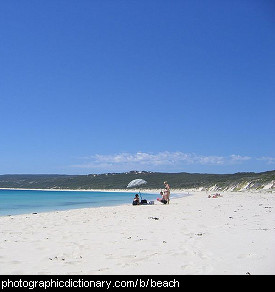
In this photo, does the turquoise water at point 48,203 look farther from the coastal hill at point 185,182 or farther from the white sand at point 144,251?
the coastal hill at point 185,182

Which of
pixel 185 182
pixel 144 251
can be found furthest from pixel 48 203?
pixel 185 182

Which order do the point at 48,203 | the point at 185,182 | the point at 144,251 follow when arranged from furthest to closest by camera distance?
the point at 185,182 → the point at 48,203 → the point at 144,251

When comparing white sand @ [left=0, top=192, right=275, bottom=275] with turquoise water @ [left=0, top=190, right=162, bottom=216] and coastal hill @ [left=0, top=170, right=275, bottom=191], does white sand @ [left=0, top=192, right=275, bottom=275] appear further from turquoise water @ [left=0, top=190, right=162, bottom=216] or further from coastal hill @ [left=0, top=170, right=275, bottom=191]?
coastal hill @ [left=0, top=170, right=275, bottom=191]

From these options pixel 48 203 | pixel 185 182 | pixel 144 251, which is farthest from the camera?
pixel 185 182

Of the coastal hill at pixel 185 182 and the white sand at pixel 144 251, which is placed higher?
the white sand at pixel 144 251

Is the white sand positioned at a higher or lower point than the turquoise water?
higher

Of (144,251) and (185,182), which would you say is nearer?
(144,251)

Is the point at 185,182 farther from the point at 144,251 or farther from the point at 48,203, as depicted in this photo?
the point at 144,251

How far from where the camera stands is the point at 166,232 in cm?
985

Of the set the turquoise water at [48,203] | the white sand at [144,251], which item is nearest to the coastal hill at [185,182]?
the turquoise water at [48,203]

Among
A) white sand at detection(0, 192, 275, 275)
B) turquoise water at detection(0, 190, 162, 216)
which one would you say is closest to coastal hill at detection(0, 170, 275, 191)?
turquoise water at detection(0, 190, 162, 216)
